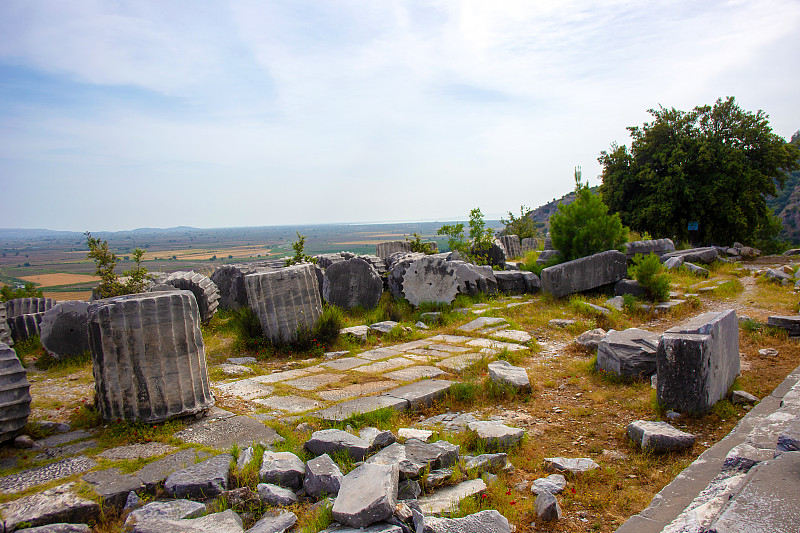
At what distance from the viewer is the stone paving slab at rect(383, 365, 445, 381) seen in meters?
5.42

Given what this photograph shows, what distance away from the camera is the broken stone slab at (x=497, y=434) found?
369cm

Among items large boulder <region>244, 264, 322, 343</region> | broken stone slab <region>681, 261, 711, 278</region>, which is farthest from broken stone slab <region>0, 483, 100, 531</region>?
broken stone slab <region>681, 261, 711, 278</region>

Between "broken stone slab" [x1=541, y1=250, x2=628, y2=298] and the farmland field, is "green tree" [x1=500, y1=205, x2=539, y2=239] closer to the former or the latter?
the farmland field

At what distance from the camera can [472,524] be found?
2.44 m

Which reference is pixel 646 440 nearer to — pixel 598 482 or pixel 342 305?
pixel 598 482

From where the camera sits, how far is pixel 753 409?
3949 millimetres

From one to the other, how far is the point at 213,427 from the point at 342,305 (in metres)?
5.21

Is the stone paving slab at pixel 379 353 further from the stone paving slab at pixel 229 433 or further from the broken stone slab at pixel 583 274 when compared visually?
the broken stone slab at pixel 583 274

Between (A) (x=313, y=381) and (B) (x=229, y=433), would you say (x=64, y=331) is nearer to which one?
(A) (x=313, y=381)

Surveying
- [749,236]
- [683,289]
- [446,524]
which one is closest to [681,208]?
[749,236]

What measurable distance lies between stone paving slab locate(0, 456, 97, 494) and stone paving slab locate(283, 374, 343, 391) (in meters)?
2.06

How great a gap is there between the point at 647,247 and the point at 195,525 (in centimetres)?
1385

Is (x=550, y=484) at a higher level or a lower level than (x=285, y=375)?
lower

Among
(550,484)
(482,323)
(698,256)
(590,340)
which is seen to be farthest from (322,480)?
(698,256)
